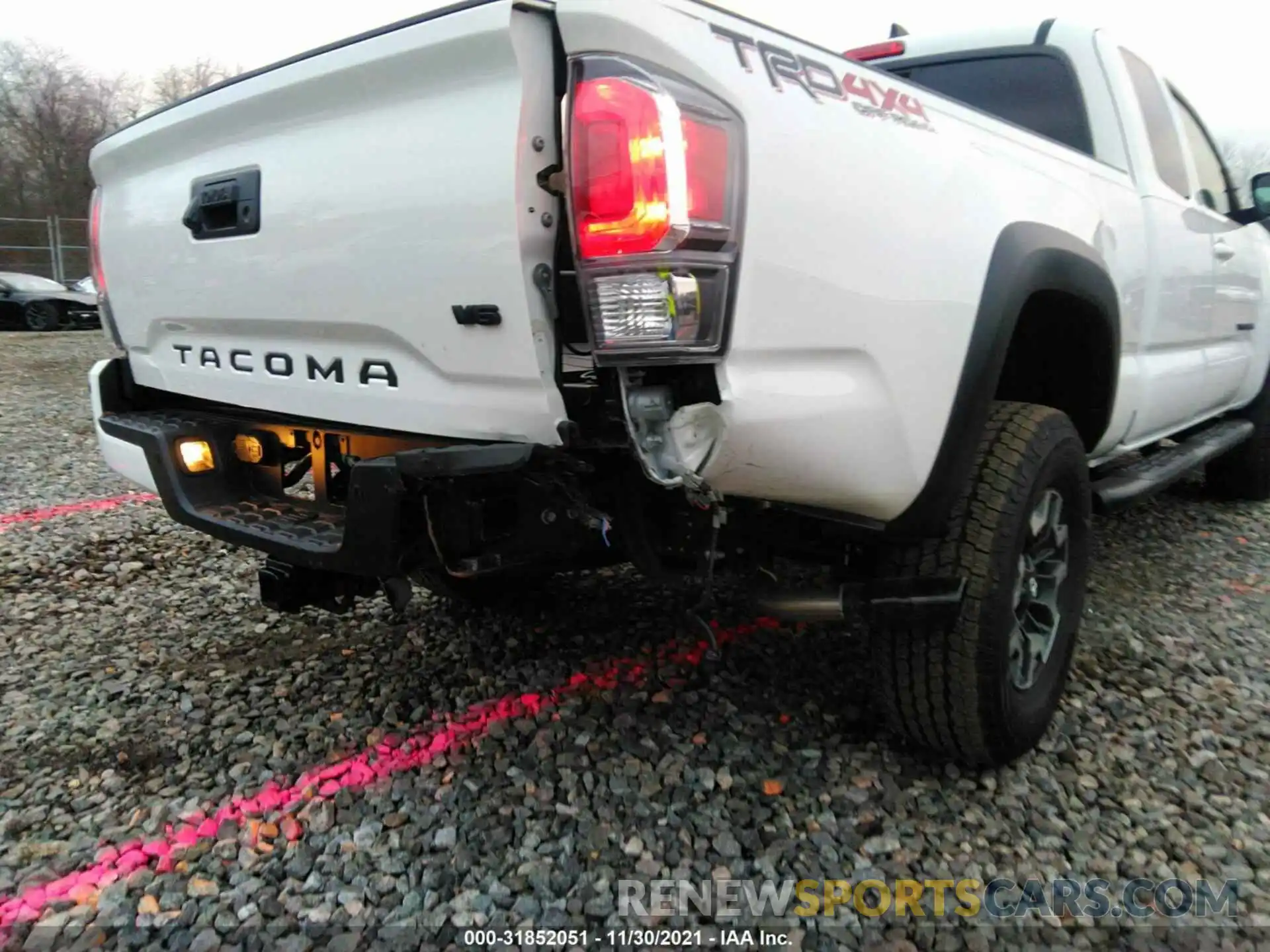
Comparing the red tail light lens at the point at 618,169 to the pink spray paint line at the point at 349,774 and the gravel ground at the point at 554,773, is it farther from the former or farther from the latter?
the pink spray paint line at the point at 349,774

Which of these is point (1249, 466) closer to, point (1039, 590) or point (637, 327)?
point (1039, 590)

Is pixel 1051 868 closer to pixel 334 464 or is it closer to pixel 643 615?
pixel 643 615

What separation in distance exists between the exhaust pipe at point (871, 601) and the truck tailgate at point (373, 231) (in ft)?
2.30

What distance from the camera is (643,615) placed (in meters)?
3.45

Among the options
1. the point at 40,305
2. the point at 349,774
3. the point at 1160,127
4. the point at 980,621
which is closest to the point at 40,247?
the point at 40,305

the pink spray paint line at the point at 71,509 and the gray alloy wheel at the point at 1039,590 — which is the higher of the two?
the gray alloy wheel at the point at 1039,590

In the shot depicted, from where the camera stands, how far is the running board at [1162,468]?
2.83 metres

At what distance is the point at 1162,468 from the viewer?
3322 millimetres

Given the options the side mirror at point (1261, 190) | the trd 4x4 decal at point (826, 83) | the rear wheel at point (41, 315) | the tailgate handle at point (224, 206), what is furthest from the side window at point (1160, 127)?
the rear wheel at point (41, 315)

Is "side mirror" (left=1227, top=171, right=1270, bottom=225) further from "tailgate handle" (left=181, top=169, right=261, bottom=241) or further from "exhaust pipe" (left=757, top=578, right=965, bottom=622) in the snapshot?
"tailgate handle" (left=181, top=169, right=261, bottom=241)

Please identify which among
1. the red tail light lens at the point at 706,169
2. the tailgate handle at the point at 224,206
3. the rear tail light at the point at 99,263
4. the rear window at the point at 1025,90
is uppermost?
the rear window at the point at 1025,90

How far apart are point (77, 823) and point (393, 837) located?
2.57ft

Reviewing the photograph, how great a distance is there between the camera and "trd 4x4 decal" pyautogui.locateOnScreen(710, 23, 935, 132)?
171cm

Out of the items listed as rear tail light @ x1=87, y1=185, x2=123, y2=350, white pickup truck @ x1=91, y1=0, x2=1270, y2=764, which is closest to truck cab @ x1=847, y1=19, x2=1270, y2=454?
white pickup truck @ x1=91, y1=0, x2=1270, y2=764
